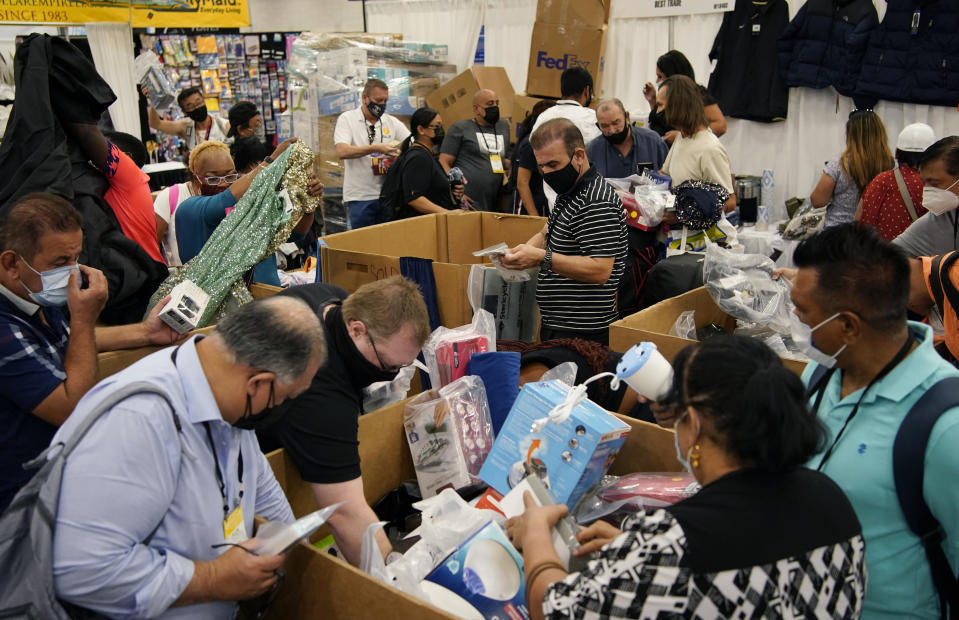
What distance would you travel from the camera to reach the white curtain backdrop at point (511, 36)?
827 cm

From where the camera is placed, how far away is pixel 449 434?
7.45 feet

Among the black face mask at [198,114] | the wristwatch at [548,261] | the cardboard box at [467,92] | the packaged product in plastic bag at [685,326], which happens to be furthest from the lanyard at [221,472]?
the cardboard box at [467,92]

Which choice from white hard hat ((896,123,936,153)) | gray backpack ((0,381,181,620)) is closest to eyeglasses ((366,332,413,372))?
gray backpack ((0,381,181,620))

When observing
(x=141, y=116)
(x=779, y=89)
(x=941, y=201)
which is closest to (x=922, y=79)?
(x=779, y=89)

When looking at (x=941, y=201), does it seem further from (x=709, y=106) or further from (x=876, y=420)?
(x=709, y=106)

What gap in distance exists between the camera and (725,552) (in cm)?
112

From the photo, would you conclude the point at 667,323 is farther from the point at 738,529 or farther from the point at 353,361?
the point at 738,529

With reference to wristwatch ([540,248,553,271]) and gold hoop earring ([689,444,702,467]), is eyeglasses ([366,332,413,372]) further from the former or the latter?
wristwatch ([540,248,553,271])

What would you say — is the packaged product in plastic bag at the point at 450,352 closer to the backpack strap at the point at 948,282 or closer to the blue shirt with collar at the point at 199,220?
the blue shirt with collar at the point at 199,220

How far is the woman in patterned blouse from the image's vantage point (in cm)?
112

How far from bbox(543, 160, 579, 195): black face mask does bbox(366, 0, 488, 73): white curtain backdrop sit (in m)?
6.52

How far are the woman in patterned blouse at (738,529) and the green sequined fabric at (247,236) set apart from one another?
2.02m

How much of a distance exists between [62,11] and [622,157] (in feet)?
18.3

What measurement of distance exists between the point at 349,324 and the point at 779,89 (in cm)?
551
